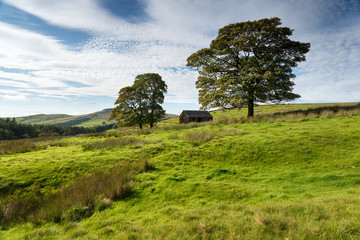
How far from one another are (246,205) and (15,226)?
7212mm

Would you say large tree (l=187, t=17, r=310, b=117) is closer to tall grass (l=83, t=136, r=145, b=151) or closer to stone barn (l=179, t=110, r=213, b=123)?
tall grass (l=83, t=136, r=145, b=151)

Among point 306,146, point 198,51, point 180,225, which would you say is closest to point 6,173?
point 180,225

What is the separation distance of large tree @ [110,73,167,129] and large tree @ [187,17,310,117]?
13.7 metres

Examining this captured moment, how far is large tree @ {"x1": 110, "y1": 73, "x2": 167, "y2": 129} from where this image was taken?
108ft

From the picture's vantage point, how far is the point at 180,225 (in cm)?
397

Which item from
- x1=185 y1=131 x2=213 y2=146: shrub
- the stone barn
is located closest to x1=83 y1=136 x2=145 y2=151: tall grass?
x1=185 y1=131 x2=213 y2=146: shrub

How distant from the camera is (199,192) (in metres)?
5.99

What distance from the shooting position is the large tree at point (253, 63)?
765 inches

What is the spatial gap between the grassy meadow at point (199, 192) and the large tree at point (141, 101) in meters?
22.9

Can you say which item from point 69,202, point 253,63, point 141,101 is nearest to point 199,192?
point 69,202

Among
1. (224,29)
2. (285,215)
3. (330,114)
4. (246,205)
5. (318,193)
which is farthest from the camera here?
(224,29)

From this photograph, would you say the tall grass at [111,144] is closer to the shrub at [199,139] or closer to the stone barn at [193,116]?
the shrub at [199,139]

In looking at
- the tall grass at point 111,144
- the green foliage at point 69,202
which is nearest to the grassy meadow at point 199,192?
the green foliage at point 69,202

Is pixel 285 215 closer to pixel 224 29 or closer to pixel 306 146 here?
pixel 306 146
